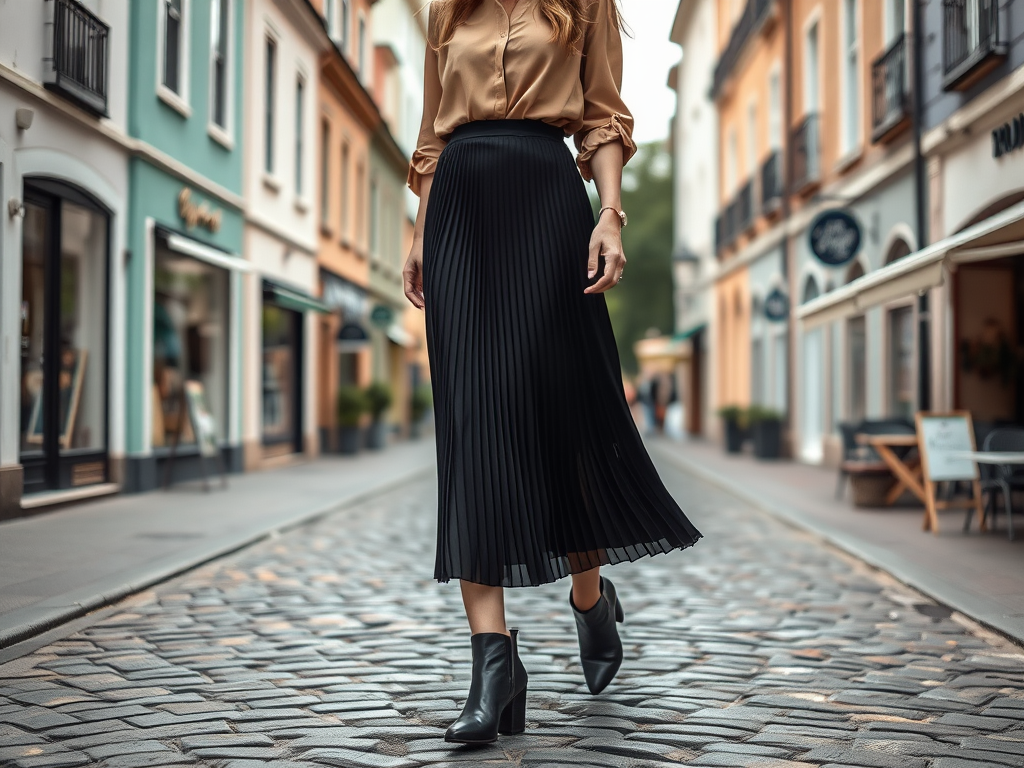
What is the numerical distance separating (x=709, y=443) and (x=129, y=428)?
18987 millimetres

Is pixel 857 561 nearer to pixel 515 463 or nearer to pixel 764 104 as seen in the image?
pixel 515 463

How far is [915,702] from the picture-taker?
12.7ft

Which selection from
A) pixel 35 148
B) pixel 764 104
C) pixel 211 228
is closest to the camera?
pixel 35 148

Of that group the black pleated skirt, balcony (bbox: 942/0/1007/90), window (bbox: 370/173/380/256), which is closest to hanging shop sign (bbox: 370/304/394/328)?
window (bbox: 370/173/380/256)

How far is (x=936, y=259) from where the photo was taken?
779cm

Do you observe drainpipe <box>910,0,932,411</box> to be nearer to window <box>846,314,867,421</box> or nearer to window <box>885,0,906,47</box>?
window <box>885,0,906,47</box>

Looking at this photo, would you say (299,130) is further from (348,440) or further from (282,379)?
(348,440)

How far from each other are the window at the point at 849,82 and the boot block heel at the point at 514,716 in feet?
51.0

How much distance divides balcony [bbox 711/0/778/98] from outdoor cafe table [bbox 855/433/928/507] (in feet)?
41.6

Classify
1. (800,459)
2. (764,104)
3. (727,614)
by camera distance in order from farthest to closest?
(764,104) → (800,459) → (727,614)

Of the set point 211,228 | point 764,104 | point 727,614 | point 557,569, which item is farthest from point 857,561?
point 764,104

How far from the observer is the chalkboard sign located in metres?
9.38

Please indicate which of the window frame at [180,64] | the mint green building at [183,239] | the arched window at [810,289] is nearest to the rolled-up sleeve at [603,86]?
the mint green building at [183,239]

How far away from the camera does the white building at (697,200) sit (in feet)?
105
